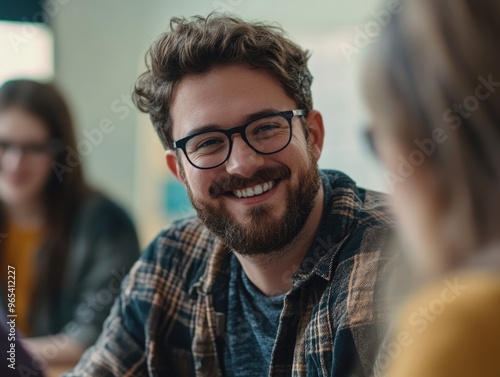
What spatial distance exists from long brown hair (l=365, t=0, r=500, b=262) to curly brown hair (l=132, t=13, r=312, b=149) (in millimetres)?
467

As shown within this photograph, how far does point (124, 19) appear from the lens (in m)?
2.27

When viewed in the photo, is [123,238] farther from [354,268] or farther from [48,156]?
[354,268]

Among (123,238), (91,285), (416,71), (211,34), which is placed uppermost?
(211,34)

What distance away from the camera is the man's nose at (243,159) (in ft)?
3.05

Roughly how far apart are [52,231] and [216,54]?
2.46ft

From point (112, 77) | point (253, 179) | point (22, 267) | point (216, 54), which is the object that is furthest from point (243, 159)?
point (112, 77)

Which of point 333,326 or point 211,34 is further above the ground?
point 211,34

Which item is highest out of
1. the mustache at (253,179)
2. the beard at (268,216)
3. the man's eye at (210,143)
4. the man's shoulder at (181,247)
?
the man's eye at (210,143)

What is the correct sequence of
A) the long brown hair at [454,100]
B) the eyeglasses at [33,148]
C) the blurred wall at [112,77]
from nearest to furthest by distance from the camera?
the long brown hair at [454,100]
the eyeglasses at [33,148]
the blurred wall at [112,77]

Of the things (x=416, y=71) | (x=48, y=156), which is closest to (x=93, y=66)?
(x=48, y=156)

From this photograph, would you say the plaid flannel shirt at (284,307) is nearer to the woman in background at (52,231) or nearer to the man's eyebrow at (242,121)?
the man's eyebrow at (242,121)

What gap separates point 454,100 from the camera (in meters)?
0.52

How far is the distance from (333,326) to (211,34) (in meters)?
0.47

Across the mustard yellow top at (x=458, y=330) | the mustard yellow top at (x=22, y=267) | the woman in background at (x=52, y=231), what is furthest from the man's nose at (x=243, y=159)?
the mustard yellow top at (x=22, y=267)
